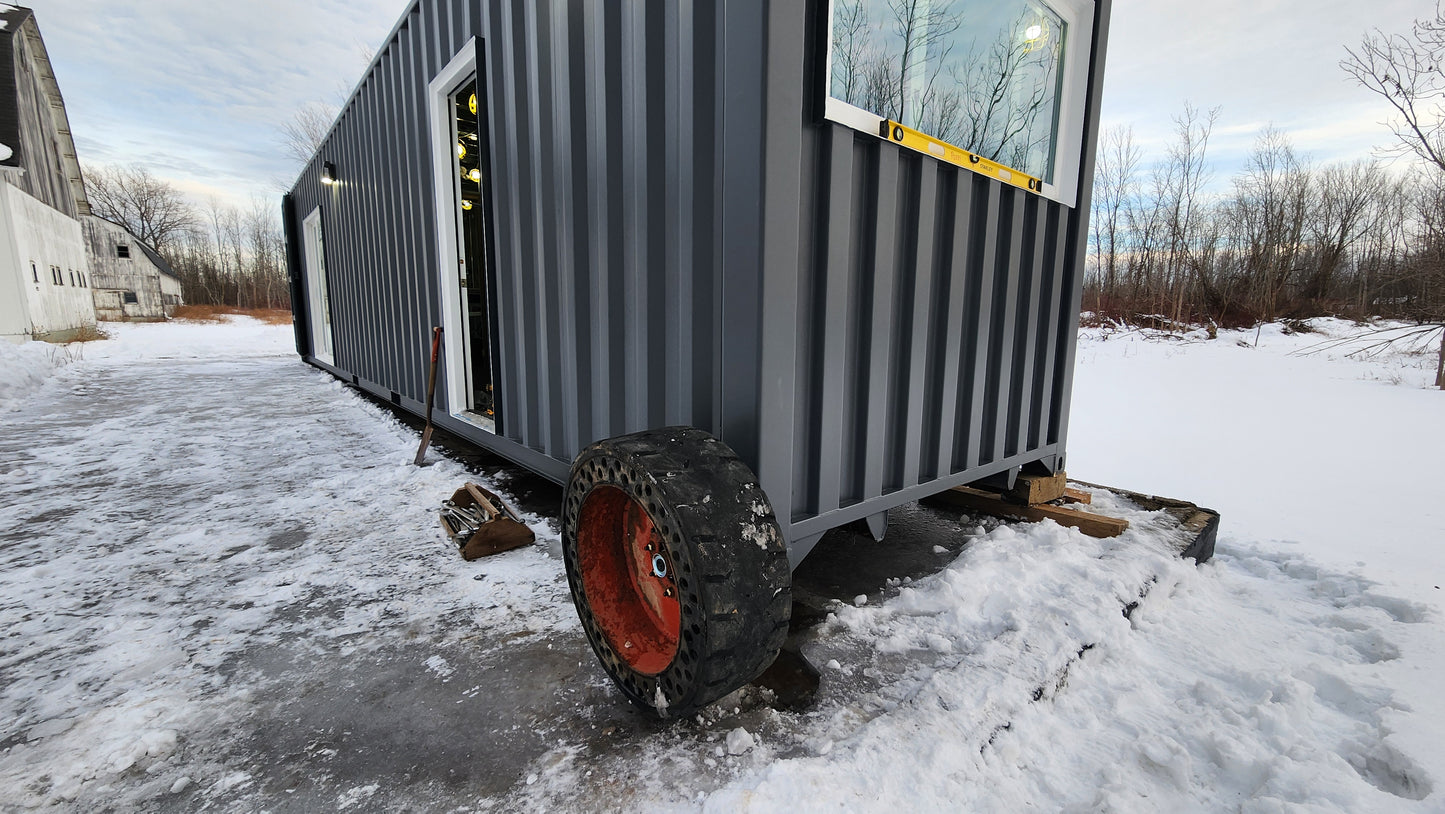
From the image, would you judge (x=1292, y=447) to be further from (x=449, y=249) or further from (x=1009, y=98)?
(x=449, y=249)

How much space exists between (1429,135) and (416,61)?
1126 centimetres

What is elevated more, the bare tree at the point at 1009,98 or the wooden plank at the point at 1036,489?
the bare tree at the point at 1009,98

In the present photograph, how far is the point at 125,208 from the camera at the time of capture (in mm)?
36000

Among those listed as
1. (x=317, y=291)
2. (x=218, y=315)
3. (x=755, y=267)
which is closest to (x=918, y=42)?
(x=755, y=267)

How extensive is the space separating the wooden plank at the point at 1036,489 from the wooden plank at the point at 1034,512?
6 cm

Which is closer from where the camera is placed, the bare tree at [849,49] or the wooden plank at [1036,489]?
the bare tree at [849,49]

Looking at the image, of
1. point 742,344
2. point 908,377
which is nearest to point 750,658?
point 742,344

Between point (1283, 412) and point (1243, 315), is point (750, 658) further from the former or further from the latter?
point (1243, 315)

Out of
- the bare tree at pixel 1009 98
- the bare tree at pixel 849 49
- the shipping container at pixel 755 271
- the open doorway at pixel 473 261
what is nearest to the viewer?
the shipping container at pixel 755 271

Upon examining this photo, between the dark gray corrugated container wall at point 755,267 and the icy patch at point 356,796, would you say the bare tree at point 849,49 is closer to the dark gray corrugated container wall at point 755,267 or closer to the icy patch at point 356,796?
the dark gray corrugated container wall at point 755,267

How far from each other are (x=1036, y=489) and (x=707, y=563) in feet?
7.40

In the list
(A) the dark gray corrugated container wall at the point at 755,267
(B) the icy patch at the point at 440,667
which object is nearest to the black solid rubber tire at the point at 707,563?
(A) the dark gray corrugated container wall at the point at 755,267

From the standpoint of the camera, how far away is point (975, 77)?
88.4 inches

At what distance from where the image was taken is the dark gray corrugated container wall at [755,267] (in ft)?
5.31
